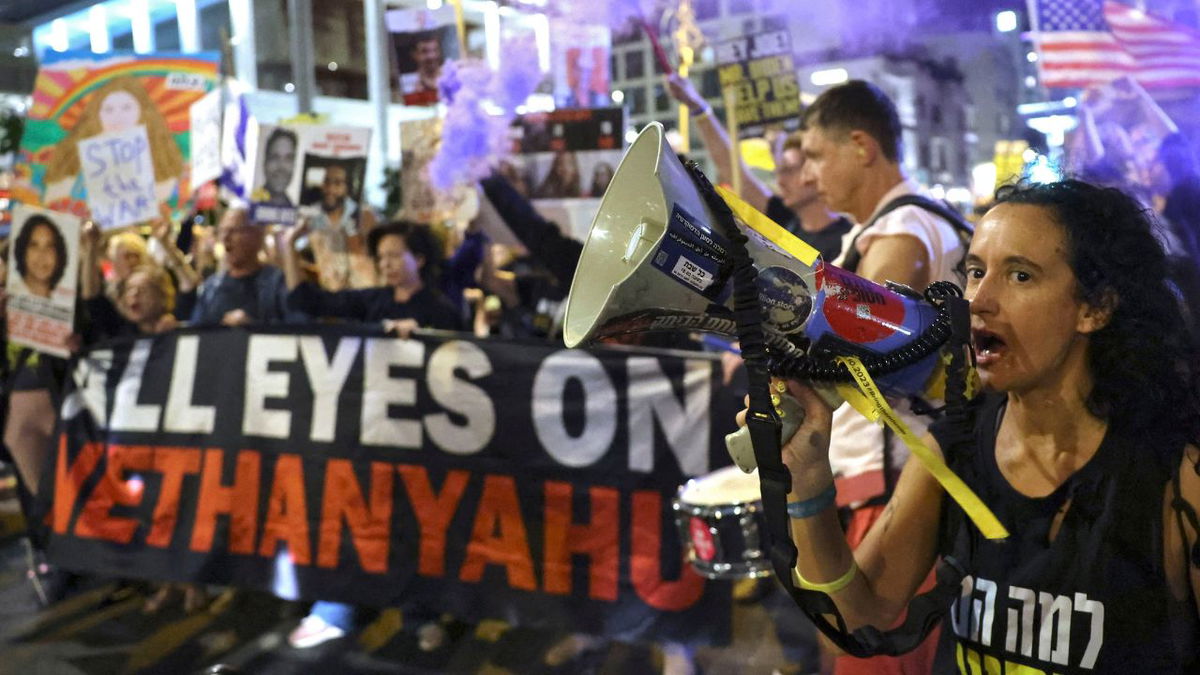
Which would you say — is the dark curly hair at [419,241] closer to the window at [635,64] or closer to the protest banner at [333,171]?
the protest banner at [333,171]

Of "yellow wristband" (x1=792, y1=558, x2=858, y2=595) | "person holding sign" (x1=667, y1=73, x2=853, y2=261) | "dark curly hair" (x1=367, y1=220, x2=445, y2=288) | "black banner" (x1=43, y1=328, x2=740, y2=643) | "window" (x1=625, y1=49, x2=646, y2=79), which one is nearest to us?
"yellow wristband" (x1=792, y1=558, x2=858, y2=595)

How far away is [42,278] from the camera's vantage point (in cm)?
561

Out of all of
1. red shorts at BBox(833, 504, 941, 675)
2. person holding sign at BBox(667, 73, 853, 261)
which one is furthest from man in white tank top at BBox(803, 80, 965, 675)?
person holding sign at BBox(667, 73, 853, 261)

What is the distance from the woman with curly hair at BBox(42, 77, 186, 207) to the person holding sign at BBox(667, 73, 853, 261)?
9.35ft

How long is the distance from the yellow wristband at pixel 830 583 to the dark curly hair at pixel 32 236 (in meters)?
4.96

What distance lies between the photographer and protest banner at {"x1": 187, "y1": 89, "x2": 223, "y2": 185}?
5.86 meters

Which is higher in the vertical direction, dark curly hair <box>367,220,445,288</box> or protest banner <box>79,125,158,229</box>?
protest banner <box>79,125,158,229</box>

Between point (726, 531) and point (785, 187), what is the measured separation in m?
1.50

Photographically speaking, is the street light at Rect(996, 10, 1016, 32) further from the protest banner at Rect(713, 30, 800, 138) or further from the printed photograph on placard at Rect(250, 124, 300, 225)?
the printed photograph on placard at Rect(250, 124, 300, 225)

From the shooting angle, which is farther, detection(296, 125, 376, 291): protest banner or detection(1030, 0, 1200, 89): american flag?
detection(296, 125, 376, 291): protest banner

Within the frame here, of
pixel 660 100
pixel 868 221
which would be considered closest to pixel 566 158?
pixel 868 221

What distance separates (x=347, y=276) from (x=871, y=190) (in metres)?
4.30

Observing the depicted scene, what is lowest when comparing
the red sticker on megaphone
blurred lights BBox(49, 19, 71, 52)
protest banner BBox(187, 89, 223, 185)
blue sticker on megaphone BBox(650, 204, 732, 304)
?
the red sticker on megaphone

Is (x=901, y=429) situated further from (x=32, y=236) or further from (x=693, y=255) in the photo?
(x=32, y=236)
